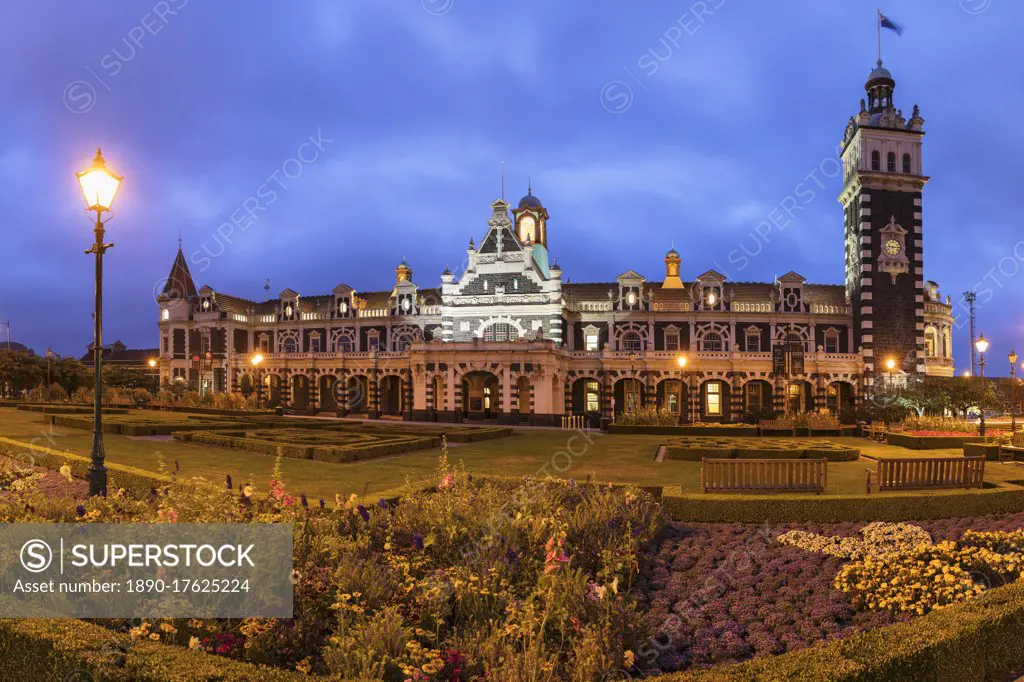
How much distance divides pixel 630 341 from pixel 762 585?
44776mm

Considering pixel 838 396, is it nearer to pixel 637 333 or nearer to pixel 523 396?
pixel 637 333

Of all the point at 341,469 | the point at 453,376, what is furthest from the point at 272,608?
the point at 453,376

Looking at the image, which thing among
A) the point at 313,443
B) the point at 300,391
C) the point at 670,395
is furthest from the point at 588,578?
the point at 300,391

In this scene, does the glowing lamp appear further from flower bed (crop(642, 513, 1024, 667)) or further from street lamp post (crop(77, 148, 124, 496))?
flower bed (crop(642, 513, 1024, 667))

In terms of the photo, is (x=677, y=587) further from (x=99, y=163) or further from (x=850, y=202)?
(x=850, y=202)

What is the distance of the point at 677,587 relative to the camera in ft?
33.0

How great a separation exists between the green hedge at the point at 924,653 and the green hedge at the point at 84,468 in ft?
29.9

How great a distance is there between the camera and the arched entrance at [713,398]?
171ft

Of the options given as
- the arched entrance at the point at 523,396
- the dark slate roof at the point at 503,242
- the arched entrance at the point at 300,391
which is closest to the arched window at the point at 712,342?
the arched entrance at the point at 523,396

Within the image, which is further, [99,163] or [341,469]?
[341,469]

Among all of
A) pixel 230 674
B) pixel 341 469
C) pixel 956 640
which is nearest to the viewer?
pixel 230 674

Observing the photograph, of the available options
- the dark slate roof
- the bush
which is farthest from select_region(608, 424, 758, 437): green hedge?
the dark slate roof

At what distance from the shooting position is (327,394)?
61.9 meters

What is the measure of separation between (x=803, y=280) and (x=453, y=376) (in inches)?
1217
